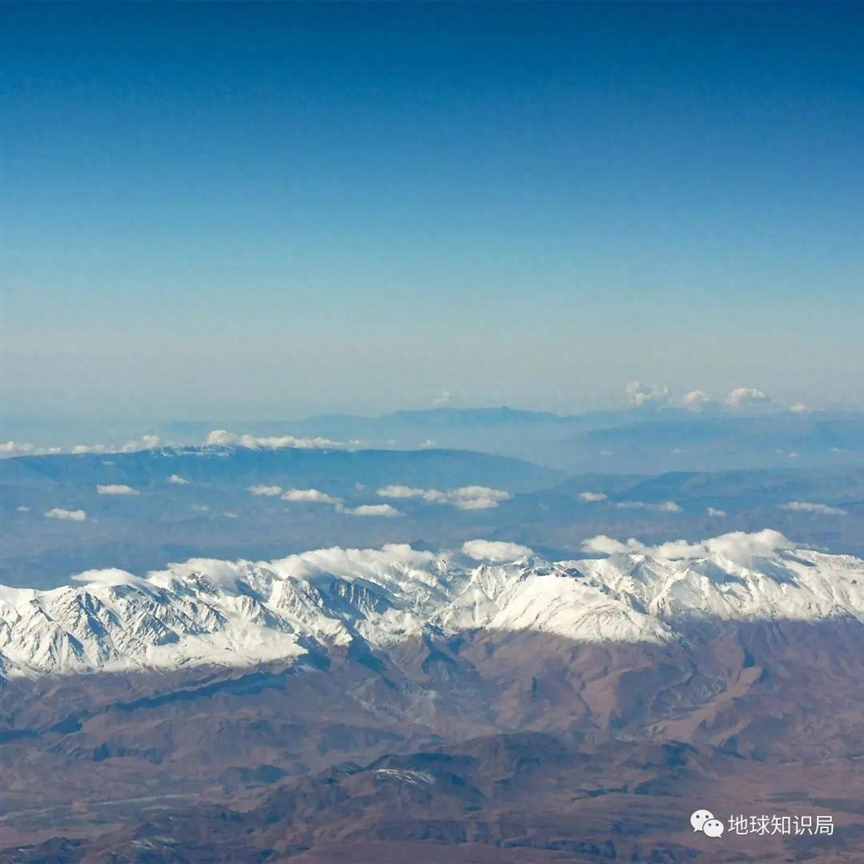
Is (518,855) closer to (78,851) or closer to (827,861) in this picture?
(827,861)

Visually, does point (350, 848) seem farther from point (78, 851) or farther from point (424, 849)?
point (78, 851)

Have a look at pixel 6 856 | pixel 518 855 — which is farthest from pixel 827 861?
pixel 6 856

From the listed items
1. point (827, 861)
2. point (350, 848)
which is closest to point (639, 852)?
point (827, 861)

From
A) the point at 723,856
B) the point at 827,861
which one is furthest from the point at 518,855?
the point at 827,861

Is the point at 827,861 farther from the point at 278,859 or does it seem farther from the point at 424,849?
the point at 278,859

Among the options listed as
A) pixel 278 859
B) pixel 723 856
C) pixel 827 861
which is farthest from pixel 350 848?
pixel 827 861
